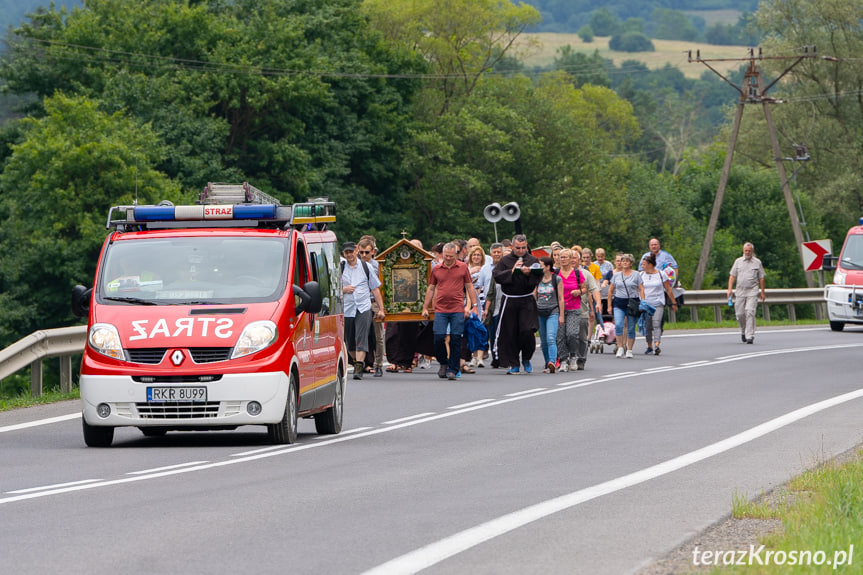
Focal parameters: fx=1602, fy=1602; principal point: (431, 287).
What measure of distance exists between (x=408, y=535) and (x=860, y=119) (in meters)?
73.4

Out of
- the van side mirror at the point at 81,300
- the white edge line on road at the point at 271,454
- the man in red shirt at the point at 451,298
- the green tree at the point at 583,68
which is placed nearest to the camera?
the white edge line on road at the point at 271,454

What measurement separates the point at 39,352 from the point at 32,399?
0.63 m

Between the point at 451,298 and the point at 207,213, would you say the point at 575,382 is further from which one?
the point at 207,213

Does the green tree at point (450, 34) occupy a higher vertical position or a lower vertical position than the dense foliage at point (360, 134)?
higher

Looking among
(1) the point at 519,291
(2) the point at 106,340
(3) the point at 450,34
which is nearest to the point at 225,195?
(1) the point at 519,291

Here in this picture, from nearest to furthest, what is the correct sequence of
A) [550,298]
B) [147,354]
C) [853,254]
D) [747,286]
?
[147,354], [550,298], [747,286], [853,254]

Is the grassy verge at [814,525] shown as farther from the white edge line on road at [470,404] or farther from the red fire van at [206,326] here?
the white edge line on road at [470,404]

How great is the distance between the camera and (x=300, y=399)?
1359 cm

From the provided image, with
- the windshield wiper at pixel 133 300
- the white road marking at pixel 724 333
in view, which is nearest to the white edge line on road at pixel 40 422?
the windshield wiper at pixel 133 300

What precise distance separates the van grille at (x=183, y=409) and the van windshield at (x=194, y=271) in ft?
3.12

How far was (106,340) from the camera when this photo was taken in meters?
13.1

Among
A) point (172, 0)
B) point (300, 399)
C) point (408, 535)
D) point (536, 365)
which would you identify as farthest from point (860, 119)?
point (408, 535)

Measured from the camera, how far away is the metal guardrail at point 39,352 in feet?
59.9

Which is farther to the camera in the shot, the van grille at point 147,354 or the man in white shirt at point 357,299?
the man in white shirt at point 357,299
